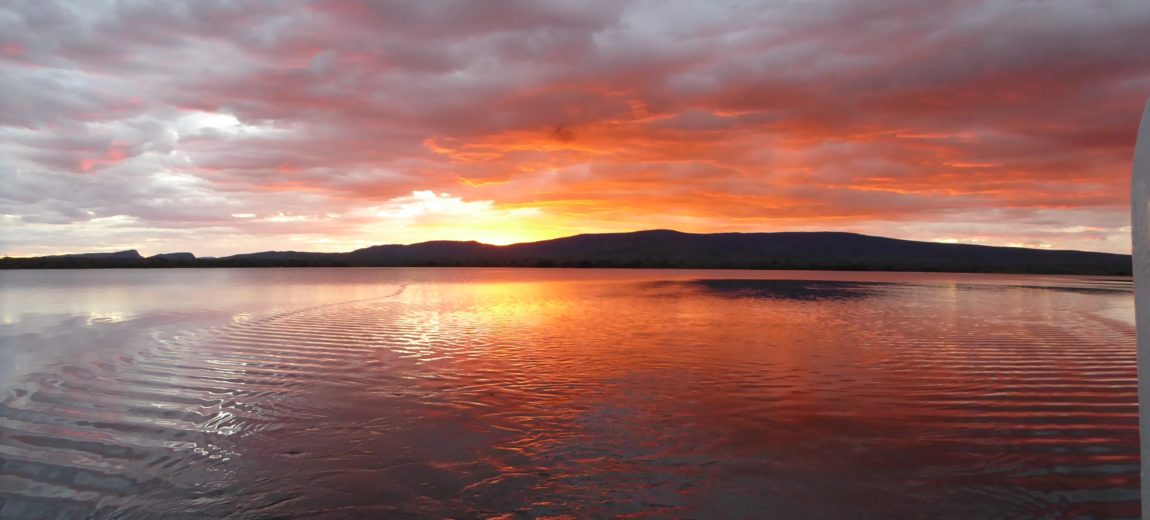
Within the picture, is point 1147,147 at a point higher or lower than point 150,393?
higher

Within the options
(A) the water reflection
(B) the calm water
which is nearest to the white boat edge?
(B) the calm water

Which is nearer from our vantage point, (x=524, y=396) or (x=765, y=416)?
(x=765, y=416)

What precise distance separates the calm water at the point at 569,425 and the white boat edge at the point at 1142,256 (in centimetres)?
342

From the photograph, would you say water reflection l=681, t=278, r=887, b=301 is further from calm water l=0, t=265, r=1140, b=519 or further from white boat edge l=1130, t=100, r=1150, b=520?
white boat edge l=1130, t=100, r=1150, b=520

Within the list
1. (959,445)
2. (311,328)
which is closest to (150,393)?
(311,328)

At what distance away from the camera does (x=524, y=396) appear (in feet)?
34.2

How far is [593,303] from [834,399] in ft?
71.1

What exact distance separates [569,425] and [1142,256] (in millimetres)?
6761

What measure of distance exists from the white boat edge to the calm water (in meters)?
3.42

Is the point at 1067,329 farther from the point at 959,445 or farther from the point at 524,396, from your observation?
the point at 524,396

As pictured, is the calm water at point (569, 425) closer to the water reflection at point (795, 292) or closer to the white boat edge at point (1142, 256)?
the white boat edge at point (1142, 256)

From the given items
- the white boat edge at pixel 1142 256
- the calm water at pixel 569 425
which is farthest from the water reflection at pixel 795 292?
the white boat edge at pixel 1142 256

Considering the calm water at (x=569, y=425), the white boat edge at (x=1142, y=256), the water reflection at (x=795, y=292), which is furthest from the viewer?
the water reflection at (x=795, y=292)

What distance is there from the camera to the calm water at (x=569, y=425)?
5.97 meters
